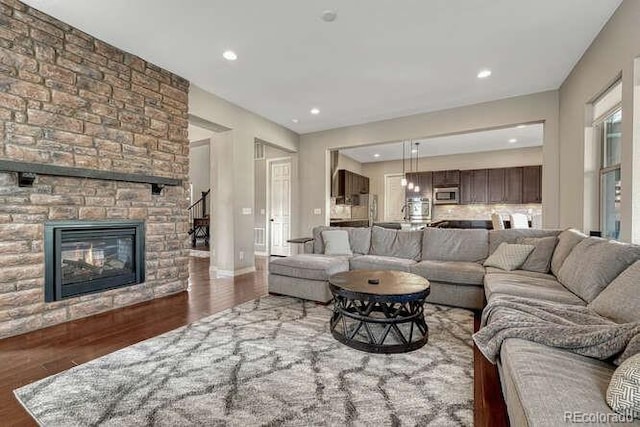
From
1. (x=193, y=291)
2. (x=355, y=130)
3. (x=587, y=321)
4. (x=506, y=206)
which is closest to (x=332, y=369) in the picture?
(x=587, y=321)

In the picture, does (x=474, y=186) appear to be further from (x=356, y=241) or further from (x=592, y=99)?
(x=356, y=241)

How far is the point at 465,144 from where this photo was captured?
7645 mm

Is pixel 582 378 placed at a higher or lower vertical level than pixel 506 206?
lower

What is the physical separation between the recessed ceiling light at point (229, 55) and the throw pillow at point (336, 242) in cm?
261

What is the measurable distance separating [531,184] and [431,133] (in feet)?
13.8

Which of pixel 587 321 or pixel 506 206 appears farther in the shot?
pixel 506 206

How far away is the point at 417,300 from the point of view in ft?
8.22

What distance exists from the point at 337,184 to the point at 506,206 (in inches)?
185

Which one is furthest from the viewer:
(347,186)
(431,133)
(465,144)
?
(347,186)

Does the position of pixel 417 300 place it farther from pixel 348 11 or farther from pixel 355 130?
pixel 355 130

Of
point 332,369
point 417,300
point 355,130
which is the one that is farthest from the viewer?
point 355,130

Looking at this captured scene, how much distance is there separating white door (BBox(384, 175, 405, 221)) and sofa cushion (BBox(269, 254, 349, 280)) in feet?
20.3

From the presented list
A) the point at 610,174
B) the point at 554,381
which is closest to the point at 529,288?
the point at 554,381

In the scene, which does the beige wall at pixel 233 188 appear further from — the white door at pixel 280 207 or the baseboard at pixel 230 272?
the white door at pixel 280 207
